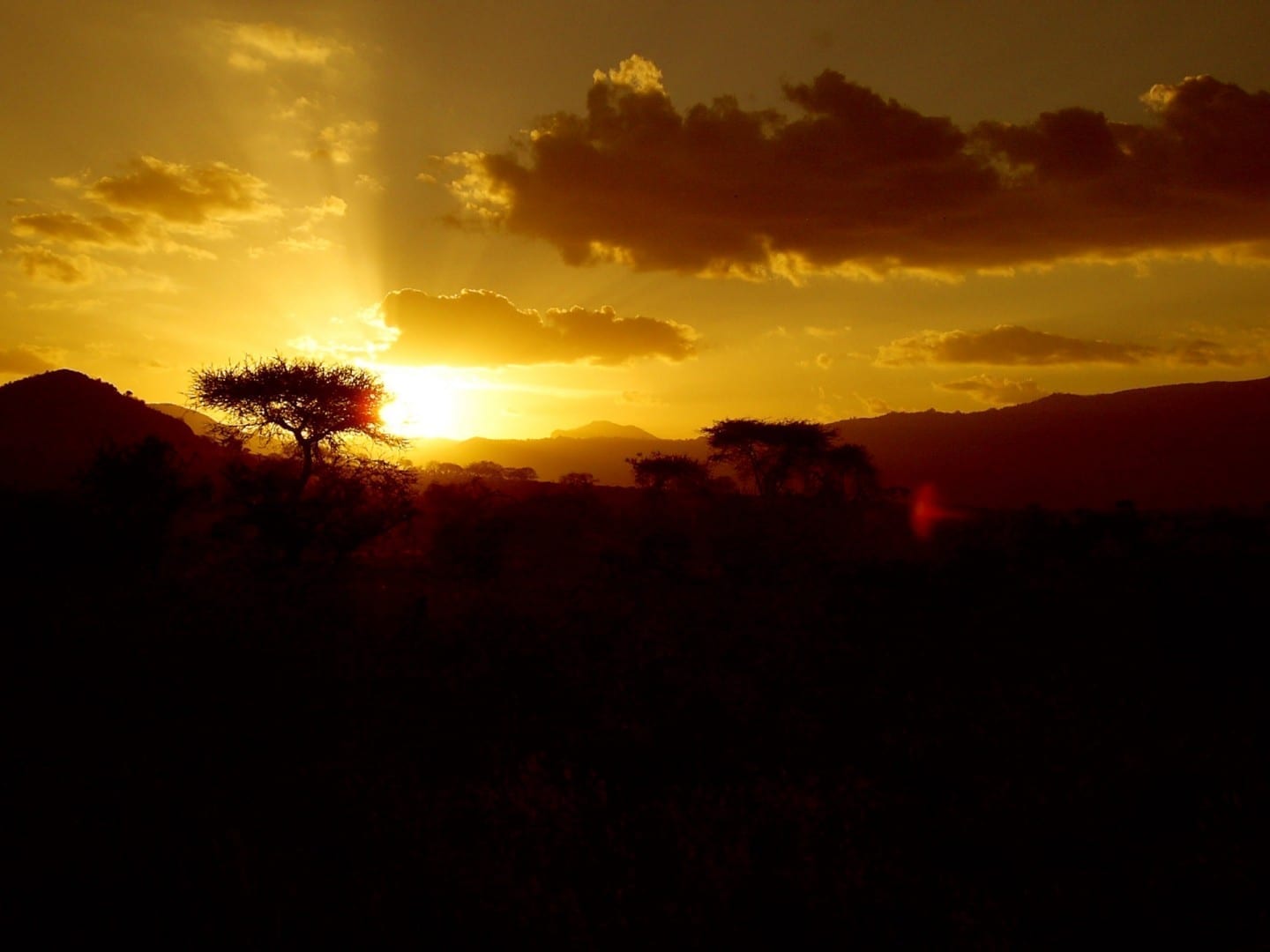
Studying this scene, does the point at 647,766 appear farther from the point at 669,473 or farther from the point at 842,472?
the point at 842,472

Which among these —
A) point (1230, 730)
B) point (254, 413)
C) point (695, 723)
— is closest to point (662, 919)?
point (695, 723)

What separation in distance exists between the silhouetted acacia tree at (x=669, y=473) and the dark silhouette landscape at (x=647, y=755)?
116ft

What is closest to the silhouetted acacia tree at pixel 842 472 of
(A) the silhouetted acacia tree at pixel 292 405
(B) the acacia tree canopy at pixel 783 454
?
(B) the acacia tree canopy at pixel 783 454

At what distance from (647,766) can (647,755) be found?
0.15m

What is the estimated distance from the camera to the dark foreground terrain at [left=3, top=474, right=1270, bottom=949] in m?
4.52

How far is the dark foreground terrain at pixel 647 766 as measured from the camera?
178 inches

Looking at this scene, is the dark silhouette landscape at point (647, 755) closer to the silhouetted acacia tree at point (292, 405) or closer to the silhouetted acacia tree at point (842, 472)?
the silhouetted acacia tree at point (292, 405)

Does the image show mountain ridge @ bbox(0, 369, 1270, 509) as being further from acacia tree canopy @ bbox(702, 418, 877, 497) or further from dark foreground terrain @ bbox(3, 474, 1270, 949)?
dark foreground terrain @ bbox(3, 474, 1270, 949)

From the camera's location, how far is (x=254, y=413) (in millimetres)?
25188

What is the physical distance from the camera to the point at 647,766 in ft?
21.8

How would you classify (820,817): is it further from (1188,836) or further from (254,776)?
(254,776)

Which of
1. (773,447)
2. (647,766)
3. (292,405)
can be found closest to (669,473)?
(773,447)

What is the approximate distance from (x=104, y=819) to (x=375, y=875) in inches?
86.4

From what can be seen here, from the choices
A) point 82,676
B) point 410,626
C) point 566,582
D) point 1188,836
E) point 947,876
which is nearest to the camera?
point 947,876
